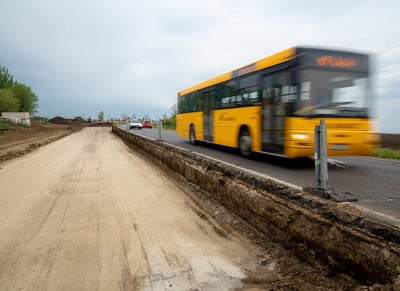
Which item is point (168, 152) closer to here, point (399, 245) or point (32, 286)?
point (32, 286)

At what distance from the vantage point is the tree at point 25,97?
8906 centimetres

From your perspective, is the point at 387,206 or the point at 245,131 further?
the point at 245,131

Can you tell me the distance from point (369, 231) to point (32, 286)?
144 inches

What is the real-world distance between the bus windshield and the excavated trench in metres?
2.87

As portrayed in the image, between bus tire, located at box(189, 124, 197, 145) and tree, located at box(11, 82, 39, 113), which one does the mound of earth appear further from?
tree, located at box(11, 82, 39, 113)

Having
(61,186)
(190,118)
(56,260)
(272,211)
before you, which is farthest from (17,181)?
(190,118)

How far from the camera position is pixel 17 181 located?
9.80 metres

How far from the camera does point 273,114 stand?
366 inches

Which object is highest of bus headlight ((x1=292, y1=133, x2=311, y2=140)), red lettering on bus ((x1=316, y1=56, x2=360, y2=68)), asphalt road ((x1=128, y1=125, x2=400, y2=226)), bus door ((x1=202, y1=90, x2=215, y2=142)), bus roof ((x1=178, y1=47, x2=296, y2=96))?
bus roof ((x1=178, y1=47, x2=296, y2=96))

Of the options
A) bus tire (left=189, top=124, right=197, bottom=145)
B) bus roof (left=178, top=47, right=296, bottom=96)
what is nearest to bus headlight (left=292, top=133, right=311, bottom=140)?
bus roof (left=178, top=47, right=296, bottom=96)

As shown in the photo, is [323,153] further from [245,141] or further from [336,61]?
[245,141]

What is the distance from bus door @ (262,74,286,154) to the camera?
890 cm

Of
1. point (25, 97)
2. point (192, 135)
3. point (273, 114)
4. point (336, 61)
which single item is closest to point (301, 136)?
point (273, 114)

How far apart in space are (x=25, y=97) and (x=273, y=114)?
9552cm
